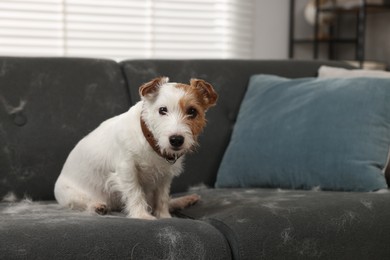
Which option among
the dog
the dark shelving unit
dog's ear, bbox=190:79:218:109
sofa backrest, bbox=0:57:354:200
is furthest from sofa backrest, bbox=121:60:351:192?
the dark shelving unit

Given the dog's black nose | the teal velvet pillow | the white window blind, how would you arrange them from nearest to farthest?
the dog's black nose, the teal velvet pillow, the white window blind

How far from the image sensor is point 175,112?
61.6 inches

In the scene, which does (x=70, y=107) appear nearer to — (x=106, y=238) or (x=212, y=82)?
(x=212, y=82)

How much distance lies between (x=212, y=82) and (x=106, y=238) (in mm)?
1093

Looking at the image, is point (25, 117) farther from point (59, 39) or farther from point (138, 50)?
point (138, 50)

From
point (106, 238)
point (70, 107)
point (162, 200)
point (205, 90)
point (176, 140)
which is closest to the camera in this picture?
point (106, 238)

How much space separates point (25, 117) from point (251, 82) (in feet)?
2.95

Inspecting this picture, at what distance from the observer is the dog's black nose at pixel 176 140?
151cm

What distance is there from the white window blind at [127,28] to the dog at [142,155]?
4.49 feet

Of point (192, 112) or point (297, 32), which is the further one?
point (297, 32)

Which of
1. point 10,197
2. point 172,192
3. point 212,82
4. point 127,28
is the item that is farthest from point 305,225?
point 127,28

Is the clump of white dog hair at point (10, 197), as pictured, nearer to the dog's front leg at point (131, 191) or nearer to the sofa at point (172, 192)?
the sofa at point (172, 192)

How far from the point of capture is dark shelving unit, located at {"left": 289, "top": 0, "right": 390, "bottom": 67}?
3.60 m

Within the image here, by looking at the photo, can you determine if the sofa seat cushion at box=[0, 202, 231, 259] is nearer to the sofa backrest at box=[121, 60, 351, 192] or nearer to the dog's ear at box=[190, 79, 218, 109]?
the dog's ear at box=[190, 79, 218, 109]
